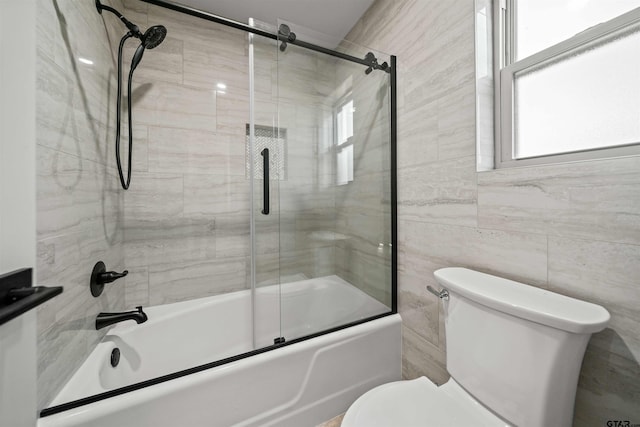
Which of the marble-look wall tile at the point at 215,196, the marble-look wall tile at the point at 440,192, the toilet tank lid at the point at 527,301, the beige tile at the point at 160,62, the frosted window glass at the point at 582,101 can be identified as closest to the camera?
the toilet tank lid at the point at 527,301

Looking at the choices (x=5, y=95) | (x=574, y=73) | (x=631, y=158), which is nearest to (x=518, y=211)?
(x=631, y=158)

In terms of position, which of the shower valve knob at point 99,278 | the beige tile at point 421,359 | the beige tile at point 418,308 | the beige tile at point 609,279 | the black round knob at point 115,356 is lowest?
the beige tile at point 421,359

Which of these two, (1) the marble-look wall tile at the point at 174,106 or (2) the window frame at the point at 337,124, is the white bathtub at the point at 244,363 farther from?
(1) the marble-look wall tile at the point at 174,106

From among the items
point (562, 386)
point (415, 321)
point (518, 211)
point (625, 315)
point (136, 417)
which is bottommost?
point (136, 417)

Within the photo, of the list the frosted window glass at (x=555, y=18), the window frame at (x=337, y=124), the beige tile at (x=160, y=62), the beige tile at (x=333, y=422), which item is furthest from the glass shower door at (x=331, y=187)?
the beige tile at (x=160, y=62)

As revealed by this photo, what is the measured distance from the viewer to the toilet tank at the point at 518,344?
63 cm

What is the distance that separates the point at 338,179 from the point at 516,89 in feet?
2.74

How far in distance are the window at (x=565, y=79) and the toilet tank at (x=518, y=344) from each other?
487mm

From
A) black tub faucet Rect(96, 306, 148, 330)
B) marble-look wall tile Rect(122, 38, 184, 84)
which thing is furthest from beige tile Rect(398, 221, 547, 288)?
marble-look wall tile Rect(122, 38, 184, 84)

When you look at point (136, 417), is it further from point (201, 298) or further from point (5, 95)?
point (5, 95)

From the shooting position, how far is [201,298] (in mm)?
1677

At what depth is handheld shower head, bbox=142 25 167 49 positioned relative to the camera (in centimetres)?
118

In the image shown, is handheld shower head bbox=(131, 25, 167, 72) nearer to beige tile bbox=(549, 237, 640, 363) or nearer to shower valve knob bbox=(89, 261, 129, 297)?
shower valve knob bbox=(89, 261, 129, 297)

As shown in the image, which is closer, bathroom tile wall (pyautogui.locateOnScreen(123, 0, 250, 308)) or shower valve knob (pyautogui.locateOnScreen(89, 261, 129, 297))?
shower valve knob (pyautogui.locateOnScreen(89, 261, 129, 297))
